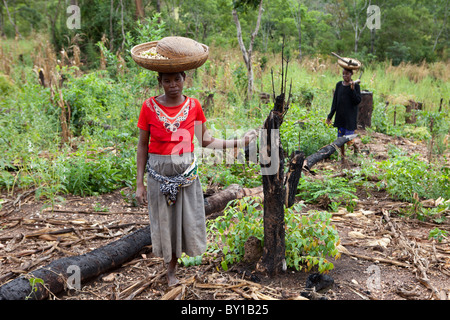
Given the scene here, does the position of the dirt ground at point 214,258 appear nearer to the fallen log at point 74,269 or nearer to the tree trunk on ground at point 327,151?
the fallen log at point 74,269

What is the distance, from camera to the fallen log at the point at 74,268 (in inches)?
103

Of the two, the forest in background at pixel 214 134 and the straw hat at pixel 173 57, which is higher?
the straw hat at pixel 173 57

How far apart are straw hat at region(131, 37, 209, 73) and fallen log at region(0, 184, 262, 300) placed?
1.49 meters

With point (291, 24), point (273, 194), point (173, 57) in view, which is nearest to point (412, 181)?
point (273, 194)

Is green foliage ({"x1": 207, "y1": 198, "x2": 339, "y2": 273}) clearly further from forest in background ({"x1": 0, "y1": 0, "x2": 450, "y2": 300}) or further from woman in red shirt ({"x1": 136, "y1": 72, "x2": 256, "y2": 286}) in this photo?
woman in red shirt ({"x1": 136, "y1": 72, "x2": 256, "y2": 286})

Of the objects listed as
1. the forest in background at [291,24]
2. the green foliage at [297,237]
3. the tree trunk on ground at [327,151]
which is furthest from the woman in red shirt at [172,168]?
the forest in background at [291,24]

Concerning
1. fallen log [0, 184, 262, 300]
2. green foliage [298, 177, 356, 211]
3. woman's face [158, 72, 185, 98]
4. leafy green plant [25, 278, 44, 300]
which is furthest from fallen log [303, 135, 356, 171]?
leafy green plant [25, 278, 44, 300]

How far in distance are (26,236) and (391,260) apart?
124 inches

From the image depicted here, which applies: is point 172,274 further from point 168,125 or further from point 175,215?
point 168,125

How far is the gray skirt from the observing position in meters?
2.73

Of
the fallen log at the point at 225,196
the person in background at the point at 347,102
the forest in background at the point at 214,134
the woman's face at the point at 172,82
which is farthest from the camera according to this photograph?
the person in background at the point at 347,102

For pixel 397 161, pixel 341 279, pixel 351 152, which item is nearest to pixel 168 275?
pixel 341 279

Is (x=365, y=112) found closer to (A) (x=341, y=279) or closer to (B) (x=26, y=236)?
(A) (x=341, y=279)

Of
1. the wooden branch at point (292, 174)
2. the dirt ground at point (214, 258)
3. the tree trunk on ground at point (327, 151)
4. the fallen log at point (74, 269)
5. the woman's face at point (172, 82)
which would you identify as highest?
the woman's face at point (172, 82)
